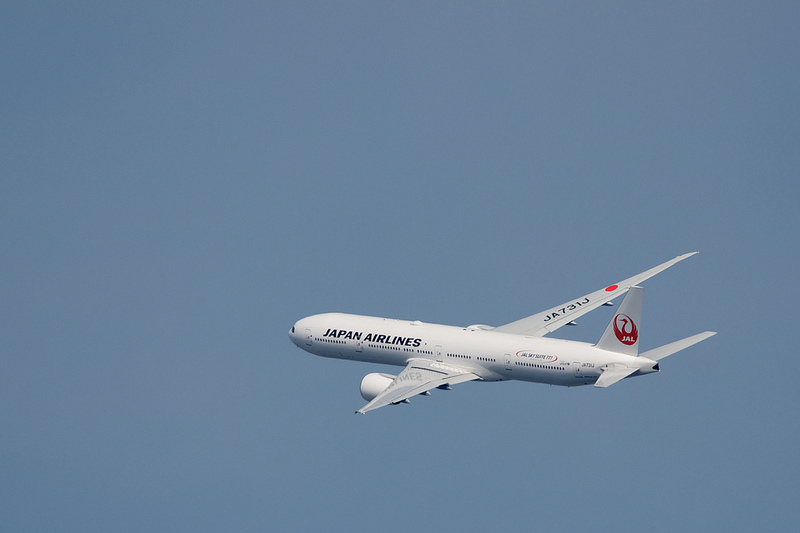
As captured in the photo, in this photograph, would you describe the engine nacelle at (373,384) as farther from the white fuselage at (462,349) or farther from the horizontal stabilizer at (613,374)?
the horizontal stabilizer at (613,374)

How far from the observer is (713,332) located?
113 metres

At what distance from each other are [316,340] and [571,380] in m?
27.8

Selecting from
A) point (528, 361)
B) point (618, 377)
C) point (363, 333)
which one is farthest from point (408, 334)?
point (618, 377)

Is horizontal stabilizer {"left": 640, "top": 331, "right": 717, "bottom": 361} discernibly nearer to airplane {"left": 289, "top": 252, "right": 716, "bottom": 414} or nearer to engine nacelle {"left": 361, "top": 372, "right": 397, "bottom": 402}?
airplane {"left": 289, "top": 252, "right": 716, "bottom": 414}

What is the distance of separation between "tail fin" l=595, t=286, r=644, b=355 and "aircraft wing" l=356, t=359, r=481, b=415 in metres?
13.5

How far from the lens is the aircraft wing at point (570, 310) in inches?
5030

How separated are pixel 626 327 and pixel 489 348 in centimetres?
1331

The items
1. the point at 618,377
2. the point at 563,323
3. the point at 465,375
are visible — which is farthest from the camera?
the point at 563,323

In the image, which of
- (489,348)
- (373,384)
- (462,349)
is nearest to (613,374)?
(489,348)

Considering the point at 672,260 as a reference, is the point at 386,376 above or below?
below

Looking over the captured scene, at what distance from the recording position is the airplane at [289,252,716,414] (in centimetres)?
11250

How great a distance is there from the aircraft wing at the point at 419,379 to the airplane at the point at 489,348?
87 millimetres

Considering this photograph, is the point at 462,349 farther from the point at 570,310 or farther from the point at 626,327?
the point at 626,327

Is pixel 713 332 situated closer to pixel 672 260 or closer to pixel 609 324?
pixel 609 324
